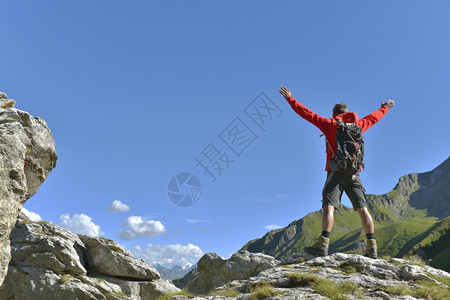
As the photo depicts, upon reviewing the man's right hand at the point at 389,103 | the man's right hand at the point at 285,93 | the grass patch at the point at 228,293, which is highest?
the man's right hand at the point at 285,93

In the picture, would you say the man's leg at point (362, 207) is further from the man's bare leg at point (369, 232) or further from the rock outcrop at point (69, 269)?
the rock outcrop at point (69, 269)

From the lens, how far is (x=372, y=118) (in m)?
11.5

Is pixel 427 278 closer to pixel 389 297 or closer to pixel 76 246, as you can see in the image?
pixel 389 297

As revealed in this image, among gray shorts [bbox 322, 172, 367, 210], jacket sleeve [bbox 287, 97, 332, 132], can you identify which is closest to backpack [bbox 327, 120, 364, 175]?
gray shorts [bbox 322, 172, 367, 210]

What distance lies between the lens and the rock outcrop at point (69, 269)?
18.6 meters

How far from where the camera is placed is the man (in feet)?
33.6

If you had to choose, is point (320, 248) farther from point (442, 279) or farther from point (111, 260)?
point (111, 260)

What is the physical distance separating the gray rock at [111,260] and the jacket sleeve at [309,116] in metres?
18.4

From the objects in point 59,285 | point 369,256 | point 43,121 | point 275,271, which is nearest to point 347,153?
point 369,256

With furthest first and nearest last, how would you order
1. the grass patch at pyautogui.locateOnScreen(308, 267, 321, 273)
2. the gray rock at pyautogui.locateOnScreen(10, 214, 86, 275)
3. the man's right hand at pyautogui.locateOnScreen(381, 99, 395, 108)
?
the gray rock at pyautogui.locateOnScreen(10, 214, 86, 275), the man's right hand at pyautogui.locateOnScreen(381, 99, 395, 108), the grass patch at pyautogui.locateOnScreen(308, 267, 321, 273)

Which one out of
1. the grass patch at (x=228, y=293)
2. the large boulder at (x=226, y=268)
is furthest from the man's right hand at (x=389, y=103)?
the large boulder at (x=226, y=268)

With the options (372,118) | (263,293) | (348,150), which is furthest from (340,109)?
(263,293)

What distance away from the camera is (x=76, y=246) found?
891 inches

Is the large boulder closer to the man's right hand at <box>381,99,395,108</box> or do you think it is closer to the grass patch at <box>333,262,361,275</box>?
the grass patch at <box>333,262,361,275</box>
